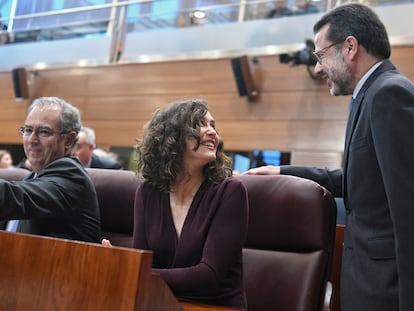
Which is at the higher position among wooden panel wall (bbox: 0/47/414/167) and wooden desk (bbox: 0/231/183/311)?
wooden panel wall (bbox: 0/47/414/167)

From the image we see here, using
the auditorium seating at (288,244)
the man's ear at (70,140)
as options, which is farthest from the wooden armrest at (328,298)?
the man's ear at (70,140)

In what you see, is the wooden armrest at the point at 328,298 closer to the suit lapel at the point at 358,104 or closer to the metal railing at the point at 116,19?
the suit lapel at the point at 358,104

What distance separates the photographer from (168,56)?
4.78 m

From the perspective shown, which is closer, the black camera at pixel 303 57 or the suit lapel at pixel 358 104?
the suit lapel at pixel 358 104

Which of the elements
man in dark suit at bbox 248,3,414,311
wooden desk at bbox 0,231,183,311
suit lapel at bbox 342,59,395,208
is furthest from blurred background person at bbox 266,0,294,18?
wooden desk at bbox 0,231,183,311

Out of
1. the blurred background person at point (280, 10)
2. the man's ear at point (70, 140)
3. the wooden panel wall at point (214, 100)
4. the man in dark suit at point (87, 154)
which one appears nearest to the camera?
the man's ear at point (70, 140)

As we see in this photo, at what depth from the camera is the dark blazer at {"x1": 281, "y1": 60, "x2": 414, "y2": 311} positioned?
117 centimetres

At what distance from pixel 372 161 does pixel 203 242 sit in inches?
19.0

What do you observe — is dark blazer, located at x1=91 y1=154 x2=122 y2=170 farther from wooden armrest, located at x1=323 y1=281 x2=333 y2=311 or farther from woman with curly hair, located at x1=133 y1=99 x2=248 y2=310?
wooden armrest, located at x1=323 y1=281 x2=333 y2=311

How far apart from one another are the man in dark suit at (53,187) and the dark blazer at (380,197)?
79cm

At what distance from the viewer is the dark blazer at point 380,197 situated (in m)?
1.17

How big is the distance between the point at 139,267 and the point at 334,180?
912mm

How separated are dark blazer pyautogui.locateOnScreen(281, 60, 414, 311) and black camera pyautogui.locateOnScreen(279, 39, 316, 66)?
2456 mm

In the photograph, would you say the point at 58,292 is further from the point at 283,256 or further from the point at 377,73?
the point at 377,73
